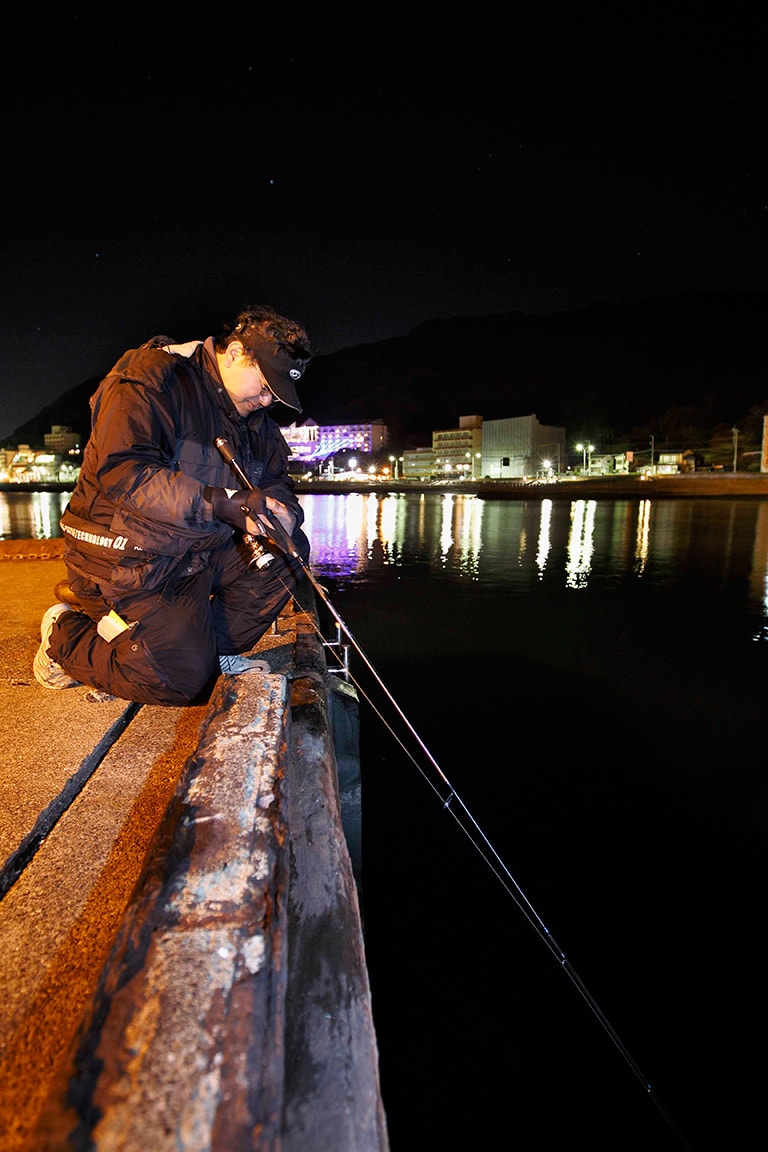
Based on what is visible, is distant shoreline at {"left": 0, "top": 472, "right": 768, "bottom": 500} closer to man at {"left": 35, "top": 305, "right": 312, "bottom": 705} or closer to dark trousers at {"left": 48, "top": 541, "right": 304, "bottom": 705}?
man at {"left": 35, "top": 305, "right": 312, "bottom": 705}

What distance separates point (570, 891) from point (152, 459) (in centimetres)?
333

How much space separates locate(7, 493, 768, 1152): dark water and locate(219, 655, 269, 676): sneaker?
5.41ft

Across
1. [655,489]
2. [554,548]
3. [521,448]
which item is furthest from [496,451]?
[554,548]

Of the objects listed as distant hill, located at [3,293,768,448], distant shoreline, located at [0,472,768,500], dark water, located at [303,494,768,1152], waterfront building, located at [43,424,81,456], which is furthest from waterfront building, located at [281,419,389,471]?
dark water, located at [303,494,768,1152]

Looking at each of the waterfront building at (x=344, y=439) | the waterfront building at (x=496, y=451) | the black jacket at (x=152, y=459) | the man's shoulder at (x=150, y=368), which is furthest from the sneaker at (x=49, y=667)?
the waterfront building at (x=344, y=439)

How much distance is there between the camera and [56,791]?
2.01 metres

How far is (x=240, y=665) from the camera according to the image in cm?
304

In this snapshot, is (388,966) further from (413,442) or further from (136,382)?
(413,442)

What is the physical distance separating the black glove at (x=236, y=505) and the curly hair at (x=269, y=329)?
793mm

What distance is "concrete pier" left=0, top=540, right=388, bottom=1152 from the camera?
30.8 inches

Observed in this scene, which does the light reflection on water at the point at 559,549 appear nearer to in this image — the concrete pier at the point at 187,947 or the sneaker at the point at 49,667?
the sneaker at the point at 49,667

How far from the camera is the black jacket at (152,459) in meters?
2.49

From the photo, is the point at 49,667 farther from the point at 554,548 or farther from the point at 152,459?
the point at 554,548

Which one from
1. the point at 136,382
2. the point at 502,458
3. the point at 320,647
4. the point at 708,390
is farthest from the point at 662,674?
the point at 708,390
